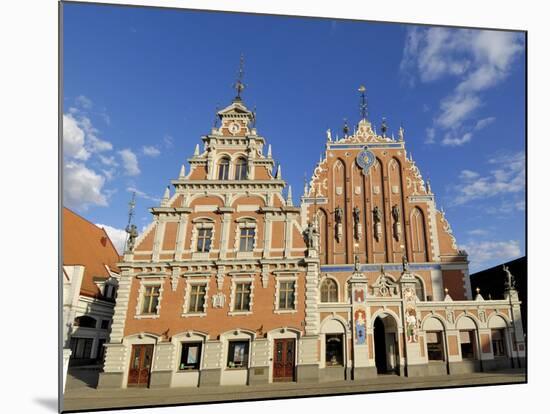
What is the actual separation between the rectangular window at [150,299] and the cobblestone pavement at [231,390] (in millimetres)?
2452

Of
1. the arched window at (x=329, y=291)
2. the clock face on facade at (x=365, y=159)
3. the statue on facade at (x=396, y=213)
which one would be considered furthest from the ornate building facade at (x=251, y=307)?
the clock face on facade at (x=365, y=159)

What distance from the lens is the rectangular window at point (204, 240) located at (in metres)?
12.5

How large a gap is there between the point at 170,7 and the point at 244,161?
653cm

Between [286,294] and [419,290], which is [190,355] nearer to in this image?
[286,294]

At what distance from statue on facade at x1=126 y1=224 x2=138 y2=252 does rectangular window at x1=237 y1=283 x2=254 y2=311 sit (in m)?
4.19

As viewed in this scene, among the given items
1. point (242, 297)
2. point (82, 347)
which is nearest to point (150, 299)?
point (242, 297)

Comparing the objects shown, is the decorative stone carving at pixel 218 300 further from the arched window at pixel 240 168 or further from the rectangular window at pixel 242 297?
the arched window at pixel 240 168

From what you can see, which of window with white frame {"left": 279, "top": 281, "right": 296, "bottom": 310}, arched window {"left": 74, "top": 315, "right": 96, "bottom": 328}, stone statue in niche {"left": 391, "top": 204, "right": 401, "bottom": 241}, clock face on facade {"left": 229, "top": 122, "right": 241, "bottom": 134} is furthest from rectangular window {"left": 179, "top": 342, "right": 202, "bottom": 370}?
stone statue in niche {"left": 391, "top": 204, "right": 401, "bottom": 241}

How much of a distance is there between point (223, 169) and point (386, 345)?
9.52 m

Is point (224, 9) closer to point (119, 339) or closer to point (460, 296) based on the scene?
point (119, 339)

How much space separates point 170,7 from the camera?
26.8 feet

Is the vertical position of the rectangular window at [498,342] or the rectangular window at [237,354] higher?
the rectangular window at [498,342]

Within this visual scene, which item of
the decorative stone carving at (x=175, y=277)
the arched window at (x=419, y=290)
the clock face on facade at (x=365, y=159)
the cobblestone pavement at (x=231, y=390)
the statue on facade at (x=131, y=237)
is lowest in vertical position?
the cobblestone pavement at (x=231, y=390)

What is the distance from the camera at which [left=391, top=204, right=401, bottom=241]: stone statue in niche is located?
16594 mm
